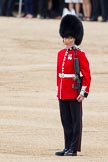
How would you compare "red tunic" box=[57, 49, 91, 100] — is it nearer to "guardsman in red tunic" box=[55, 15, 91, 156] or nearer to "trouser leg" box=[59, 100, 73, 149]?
"guardsman in red tunic" box=[55, 15, 91, 156]

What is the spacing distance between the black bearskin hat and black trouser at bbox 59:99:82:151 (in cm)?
68

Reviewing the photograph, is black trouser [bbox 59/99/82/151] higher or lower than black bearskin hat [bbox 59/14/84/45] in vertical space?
lower

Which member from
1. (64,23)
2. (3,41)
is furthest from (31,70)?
(64,23)

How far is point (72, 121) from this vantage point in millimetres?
11289

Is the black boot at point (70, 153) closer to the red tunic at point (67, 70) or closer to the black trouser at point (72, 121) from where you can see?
the black trouser at point (72, 121)

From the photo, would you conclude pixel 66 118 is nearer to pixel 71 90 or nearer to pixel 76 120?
pixel 76 120

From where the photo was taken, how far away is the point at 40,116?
14453mm

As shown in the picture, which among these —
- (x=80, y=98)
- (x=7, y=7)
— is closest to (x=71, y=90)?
(x=80, y=98)

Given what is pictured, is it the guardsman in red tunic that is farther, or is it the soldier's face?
the soldier's face

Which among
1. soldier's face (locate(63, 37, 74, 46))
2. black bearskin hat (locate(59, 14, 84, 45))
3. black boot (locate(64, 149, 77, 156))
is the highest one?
black bearskin hat (locate(59, 14, 84, 45))

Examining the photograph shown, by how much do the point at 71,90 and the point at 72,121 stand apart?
35cm

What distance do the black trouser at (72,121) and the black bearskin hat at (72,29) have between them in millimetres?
678

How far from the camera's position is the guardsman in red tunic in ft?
36.5

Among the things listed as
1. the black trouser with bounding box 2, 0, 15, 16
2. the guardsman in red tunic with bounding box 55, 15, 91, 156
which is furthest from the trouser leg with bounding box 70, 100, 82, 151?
the black trouser with bounding box 2, 0, 15, 16
